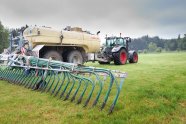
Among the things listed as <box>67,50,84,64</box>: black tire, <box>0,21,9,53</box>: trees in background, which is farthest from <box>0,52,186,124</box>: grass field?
<box>0,21,9,53</box>: trees in background

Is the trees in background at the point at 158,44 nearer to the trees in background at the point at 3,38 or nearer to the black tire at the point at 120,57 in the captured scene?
the trees in background at the point at 3,38

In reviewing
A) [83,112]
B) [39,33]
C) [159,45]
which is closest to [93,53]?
[39,33]

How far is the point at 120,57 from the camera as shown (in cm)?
1614

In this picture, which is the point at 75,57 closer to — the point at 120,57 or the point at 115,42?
the point at 120,57

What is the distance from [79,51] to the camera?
13.1m

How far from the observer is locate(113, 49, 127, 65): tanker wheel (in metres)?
15.9

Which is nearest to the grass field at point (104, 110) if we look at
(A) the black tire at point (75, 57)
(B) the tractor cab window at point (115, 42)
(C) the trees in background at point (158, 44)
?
(A) the black tire at point (75, 57)

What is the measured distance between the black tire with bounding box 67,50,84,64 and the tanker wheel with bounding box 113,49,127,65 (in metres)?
3.69

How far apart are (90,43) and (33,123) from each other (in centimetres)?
983

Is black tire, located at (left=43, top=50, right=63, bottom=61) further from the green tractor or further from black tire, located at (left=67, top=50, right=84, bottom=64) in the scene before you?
the green tractor

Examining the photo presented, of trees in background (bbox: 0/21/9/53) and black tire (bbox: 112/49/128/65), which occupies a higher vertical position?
trees in background (bbox: 0/21/9/53)

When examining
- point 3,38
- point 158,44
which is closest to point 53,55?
point 3,38

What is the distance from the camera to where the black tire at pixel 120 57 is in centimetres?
1595

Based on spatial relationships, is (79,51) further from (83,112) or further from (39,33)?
(83,112)
